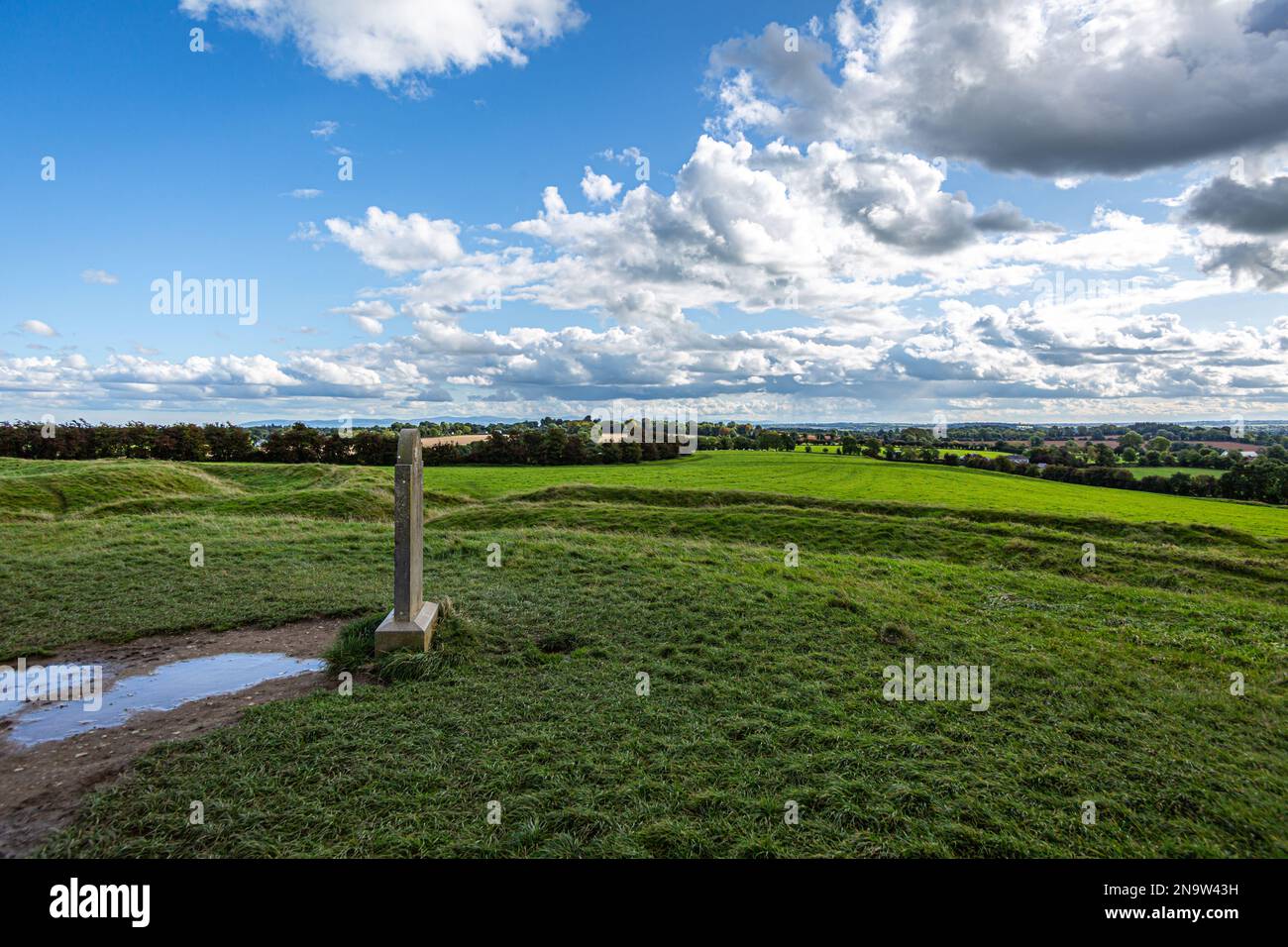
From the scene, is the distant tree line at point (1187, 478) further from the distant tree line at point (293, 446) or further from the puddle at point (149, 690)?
the puddle at point (149, 690)

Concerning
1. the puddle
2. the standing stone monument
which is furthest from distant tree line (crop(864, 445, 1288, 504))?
the puddle

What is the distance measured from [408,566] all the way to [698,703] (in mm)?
5012

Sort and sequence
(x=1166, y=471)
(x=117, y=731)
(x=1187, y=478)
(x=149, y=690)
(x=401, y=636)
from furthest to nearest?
(x=1166, y=471) < (x=1187, y=478) < (x=401, y=636) < (x=149, y=690) < (x=117, y=731)

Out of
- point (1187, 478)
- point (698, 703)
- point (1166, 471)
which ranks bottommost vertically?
point (698, 703)

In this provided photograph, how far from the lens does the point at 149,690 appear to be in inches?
325

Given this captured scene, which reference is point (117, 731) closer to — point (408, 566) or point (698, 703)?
point (408, 566)

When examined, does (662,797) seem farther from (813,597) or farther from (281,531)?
(281,531)

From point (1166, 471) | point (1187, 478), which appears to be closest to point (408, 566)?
point (1187, 478)

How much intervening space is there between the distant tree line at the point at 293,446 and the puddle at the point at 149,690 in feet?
152

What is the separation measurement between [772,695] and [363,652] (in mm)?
6199

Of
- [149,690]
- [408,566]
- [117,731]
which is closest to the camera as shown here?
[117,731]
